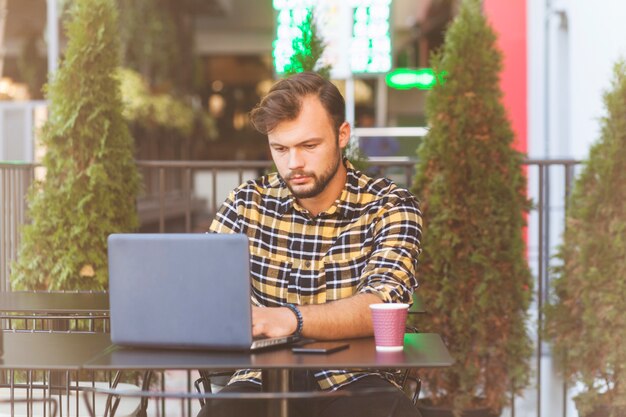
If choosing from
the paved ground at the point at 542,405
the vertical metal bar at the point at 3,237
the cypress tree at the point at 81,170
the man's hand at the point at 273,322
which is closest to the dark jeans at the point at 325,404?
the man's hand at the point at 273,322

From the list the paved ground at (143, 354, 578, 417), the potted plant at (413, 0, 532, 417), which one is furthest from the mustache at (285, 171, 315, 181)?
the paved ground at (143, 354, 578, 417)

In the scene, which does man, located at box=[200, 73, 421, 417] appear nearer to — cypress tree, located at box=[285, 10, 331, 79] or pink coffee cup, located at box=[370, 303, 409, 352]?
pink coffee cup, located at box=[370, 303, 409, 352]

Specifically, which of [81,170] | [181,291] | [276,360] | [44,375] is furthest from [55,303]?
[81,170]

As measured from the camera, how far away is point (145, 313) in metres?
2.21

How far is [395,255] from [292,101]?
0.49 metres

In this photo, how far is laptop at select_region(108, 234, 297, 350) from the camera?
6.97ft

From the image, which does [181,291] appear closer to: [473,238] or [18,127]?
[473,238]

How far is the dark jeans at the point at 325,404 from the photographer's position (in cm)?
246

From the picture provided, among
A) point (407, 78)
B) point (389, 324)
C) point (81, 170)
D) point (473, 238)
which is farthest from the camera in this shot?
point (407, 78)

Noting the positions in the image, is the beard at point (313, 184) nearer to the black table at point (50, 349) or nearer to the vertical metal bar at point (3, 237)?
the black table at point (50, 349)

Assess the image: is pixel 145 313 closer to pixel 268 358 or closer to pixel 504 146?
pixel 268 358

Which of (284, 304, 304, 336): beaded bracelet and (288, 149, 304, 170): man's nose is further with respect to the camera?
(288, 149, 304, 170): man's nose

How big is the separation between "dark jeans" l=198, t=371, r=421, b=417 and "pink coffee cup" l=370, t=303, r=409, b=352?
0.52 ft

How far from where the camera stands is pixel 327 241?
2.86 meters
